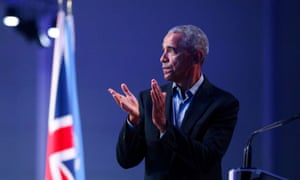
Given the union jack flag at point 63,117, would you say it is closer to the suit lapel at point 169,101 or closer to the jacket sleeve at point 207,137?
the suit lapel at point 169,101

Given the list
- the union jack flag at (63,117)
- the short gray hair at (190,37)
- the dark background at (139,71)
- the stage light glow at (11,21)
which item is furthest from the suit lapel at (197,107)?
the stage light glow at (11,21)

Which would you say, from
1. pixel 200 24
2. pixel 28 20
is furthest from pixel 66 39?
pixel 200 24

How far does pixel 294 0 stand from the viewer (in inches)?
135

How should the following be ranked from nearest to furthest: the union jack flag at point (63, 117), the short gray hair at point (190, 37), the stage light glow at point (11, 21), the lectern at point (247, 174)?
the lectern at point (247, 174) → the short gray hair at point (190, 37) → the union jack flag at point (63, 117) → the stage light glow at point (11, 21)

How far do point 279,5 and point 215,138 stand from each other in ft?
6.62

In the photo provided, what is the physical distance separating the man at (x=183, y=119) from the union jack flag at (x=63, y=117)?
122 centimetres

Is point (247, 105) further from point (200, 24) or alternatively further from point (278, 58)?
point (200, 24)

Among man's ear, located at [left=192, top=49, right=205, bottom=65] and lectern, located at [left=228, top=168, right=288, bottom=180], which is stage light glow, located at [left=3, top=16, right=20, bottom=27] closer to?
man's ear, located at [left=192, top=49, right=205, bottom=65]

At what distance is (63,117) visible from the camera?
116 inches

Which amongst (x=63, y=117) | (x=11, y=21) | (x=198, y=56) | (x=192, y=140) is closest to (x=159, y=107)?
(x=192, y=140)

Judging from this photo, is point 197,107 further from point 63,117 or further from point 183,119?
point 63,117

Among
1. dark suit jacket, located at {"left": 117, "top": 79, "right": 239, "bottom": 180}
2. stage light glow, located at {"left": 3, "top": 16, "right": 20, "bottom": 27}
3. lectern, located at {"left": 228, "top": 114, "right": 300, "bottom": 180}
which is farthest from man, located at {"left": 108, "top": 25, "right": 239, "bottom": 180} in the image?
stage light glow, located at {"left": 3, "top": 16, "right": 20, "bottom": 27}

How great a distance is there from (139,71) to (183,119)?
168cm

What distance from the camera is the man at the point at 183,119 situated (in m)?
1.68
